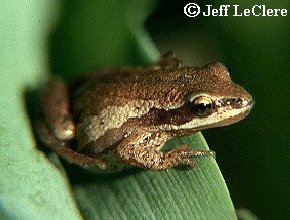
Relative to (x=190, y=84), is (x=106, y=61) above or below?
above

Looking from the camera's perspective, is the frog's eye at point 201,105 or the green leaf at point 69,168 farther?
the frog's eye at point 201,105

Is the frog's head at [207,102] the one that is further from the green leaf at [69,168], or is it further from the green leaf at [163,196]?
the green leaf at [163,196]

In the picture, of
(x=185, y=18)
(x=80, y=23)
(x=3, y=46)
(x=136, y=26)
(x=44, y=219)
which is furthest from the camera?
(x=185, y=18)

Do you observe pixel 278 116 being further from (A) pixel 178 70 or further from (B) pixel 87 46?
(B) pixel 87 46

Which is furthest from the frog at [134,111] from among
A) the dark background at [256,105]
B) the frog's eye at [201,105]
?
the dark background at [256,105]

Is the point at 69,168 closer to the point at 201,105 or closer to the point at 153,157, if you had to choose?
the point at 153,157

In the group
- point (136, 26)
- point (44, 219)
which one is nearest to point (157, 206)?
point (44, 219)

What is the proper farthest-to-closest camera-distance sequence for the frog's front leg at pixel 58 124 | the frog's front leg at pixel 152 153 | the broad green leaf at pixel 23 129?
1. the frog's front leg at pixel 58 124
2. the frog's front leg at pixel 152 153
3. the broad green leaf at pixel 23 129

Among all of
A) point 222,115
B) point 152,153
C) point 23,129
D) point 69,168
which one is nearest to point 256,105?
point 222,115
